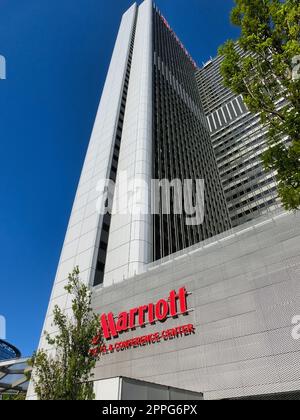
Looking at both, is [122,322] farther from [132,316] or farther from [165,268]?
[165,268]

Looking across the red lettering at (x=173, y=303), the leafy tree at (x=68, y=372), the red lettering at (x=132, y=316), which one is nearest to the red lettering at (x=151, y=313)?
the red lettering at (x=132, y=316)

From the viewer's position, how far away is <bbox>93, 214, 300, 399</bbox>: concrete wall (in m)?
14.9

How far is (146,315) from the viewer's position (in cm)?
2136

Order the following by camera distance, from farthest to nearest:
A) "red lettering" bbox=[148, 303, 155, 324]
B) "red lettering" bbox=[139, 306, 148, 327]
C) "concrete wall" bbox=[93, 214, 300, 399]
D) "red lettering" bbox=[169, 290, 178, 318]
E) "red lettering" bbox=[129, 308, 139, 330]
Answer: "red lettering" bbox=[129, 308, 139, 330], "red lettering" bbox=[139, 306, 148, 327], "red lettering" bbox=[148, 303, 155, 324], "red lettering" bbox=[169, 290, 178, 318], "concrete wall" bbox=[93, 214, 300, 399]

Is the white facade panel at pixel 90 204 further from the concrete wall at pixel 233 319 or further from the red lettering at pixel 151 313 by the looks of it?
the concrete wall at pixel 233 319

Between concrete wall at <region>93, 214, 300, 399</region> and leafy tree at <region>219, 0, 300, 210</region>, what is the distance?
8886 mm

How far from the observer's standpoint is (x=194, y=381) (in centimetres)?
1680

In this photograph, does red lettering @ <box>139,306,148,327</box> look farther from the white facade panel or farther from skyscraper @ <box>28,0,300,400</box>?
the white facade panel

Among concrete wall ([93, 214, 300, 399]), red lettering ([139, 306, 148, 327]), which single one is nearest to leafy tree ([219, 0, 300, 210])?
concrete wall ([93, 214, 300, 399])

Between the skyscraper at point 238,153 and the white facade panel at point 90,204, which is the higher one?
the skyscraper at point 238,153

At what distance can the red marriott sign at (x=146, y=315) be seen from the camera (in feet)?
65.3

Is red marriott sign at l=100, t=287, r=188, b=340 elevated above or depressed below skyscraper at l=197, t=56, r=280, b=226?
below

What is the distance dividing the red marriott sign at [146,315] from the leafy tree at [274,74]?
42.8ft
